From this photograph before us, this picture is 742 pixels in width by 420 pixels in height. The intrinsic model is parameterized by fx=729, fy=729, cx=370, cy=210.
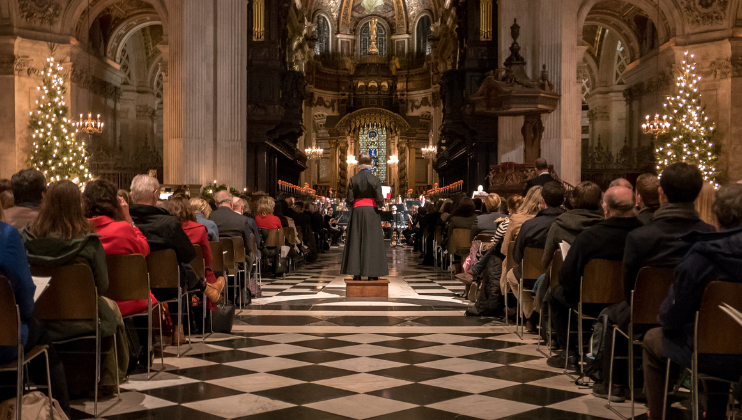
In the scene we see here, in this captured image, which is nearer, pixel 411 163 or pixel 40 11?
pixel 40 11

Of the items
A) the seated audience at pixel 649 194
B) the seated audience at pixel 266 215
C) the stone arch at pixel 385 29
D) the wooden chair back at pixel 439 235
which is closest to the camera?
A: the seated audience at pixel 649 194

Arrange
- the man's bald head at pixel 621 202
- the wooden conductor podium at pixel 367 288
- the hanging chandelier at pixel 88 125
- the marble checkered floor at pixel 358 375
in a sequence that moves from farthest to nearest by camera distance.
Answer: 1. the hanging chandelier at pixel 88 125
2. the wooden conductor podium at pixel 367 288
3. the man's bald head at pixel 621 202
4. the marble checkered floor at pixel 358 375

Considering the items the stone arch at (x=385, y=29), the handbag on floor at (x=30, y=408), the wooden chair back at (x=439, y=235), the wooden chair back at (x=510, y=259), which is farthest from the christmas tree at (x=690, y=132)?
the stone arch at (x=385, y=29)

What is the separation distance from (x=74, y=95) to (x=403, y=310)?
1619 cm

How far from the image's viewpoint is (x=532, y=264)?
599 centimetres

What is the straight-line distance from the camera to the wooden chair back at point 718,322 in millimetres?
2861

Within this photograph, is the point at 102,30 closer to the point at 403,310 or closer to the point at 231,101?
the point at 231,101

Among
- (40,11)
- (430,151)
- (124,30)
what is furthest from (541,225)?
(430,151)

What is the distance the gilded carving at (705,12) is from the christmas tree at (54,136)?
16.5 m

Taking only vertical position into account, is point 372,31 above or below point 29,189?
above

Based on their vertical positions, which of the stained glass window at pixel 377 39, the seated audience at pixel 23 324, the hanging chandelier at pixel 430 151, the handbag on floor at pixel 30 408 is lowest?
the handbag on floor at pixel 30 408

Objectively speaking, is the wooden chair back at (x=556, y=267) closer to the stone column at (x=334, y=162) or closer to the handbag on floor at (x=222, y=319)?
the handbag on floor at (x=222, y=319)

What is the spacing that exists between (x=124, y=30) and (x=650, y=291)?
961 inches

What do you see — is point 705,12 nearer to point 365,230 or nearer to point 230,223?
point 365,230
